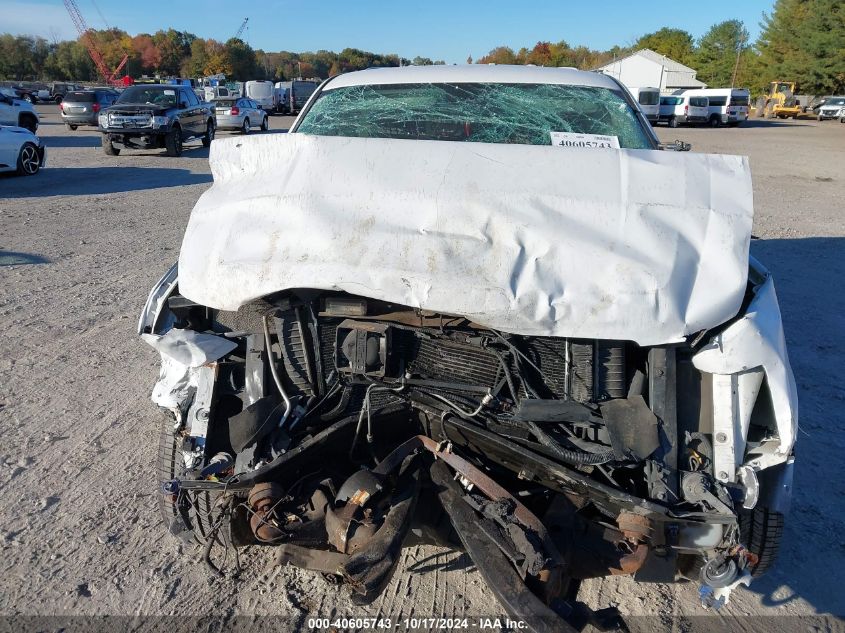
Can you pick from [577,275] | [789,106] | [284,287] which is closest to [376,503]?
[284,287]

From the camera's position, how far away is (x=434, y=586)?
2.62m

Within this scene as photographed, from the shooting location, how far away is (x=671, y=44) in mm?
76500

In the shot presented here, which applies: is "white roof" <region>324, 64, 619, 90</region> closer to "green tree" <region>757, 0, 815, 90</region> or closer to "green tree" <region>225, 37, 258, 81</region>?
"green tree" <region>757, 0, 815, 90</region>

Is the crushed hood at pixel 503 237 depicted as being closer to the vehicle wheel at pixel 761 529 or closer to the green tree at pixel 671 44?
the vehicle wheel at pixel 761 529

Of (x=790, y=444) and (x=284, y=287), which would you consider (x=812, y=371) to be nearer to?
(x=790, y=444)

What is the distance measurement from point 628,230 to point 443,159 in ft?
2.61

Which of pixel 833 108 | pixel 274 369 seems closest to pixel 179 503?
pixel 274 369

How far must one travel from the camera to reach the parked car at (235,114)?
22.6m

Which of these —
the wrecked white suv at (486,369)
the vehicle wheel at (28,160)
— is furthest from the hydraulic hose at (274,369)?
the vehicle wheel at (28,160)

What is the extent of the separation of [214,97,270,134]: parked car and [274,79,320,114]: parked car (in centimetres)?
1332

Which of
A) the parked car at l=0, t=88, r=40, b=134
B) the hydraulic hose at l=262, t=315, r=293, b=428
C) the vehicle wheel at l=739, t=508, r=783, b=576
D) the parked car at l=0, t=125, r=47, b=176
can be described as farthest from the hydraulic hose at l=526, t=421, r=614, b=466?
the parked car at l=0, t=88, r=40, b=134

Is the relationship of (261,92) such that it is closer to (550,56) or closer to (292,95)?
(292,95)

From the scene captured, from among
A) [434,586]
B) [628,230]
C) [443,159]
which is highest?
[443,159]

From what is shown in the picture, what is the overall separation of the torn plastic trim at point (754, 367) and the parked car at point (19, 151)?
13.1m
